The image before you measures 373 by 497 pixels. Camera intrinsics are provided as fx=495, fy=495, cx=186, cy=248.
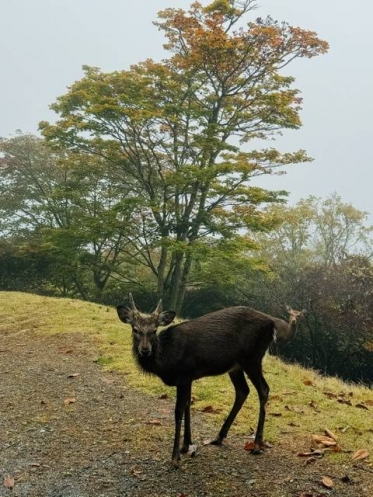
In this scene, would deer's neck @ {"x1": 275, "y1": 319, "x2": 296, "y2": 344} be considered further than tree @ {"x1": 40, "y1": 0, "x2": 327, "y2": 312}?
No

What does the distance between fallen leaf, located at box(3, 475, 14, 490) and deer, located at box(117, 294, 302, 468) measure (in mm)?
1780

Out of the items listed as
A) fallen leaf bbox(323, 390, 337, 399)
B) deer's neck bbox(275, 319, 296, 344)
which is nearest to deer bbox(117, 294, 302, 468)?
fallen leaf bbox(323, 390, 337, 399)

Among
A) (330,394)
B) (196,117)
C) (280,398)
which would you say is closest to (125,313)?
(280,398)

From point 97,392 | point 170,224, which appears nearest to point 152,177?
point 170,224

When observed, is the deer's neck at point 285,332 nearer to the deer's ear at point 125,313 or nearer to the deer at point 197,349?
the deer at point 197,349

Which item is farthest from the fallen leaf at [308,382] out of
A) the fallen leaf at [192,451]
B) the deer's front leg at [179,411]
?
the deer's front leg at [179,411]

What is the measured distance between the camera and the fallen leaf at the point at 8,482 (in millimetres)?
5352

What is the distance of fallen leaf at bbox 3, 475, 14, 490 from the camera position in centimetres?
535

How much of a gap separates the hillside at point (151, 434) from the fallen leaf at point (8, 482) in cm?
2

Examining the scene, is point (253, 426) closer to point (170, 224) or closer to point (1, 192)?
point (170, 224)

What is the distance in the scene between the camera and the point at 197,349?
6.08 meters

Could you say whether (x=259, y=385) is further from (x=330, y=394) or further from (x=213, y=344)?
(x=330, y=394)

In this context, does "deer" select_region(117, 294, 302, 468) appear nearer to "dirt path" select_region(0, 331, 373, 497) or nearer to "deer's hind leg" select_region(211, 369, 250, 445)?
"deer's hind leg" select_region(211, 369, 250, 445)

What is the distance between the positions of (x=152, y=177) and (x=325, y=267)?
10749 millimetres
